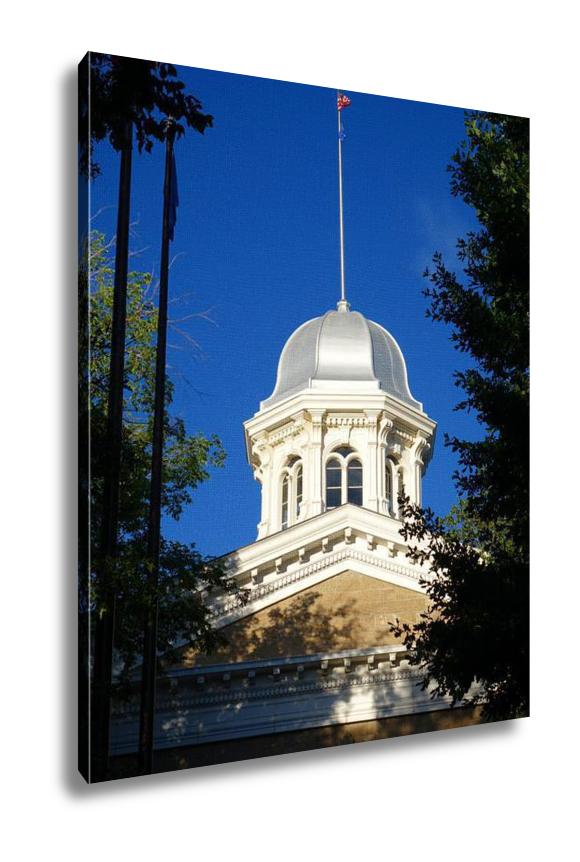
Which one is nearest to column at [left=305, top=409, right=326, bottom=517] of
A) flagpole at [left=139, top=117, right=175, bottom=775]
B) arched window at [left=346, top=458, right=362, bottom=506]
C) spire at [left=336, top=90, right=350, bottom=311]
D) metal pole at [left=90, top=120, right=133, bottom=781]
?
arched window at [left=346, top=458, right=362, bottom=506]

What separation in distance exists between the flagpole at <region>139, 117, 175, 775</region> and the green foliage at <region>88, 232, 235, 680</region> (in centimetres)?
3

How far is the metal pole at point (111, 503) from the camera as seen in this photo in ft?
19.7

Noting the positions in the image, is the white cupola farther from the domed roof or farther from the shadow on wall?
the shadow on wall

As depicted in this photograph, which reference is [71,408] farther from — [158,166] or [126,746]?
[126,746]

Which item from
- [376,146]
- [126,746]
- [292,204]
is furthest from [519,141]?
[126,746]

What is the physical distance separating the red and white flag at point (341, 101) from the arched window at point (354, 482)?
82.4 inches

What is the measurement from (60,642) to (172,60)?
10.4 feet

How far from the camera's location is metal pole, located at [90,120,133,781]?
19.7 ft

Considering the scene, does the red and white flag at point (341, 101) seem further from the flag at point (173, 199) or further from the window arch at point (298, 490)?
the window arch at point (298, 490)

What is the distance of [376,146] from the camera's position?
7062 millimetres

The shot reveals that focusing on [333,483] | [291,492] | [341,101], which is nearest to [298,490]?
[291,492]

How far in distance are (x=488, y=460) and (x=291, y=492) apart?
143 cm

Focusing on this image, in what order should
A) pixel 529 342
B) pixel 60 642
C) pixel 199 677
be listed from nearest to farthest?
pixel 60 642, pixel 199 677, pixel 529 342

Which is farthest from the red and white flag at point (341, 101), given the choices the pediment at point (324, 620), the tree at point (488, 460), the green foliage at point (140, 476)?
the pediment at point (324, 620)
